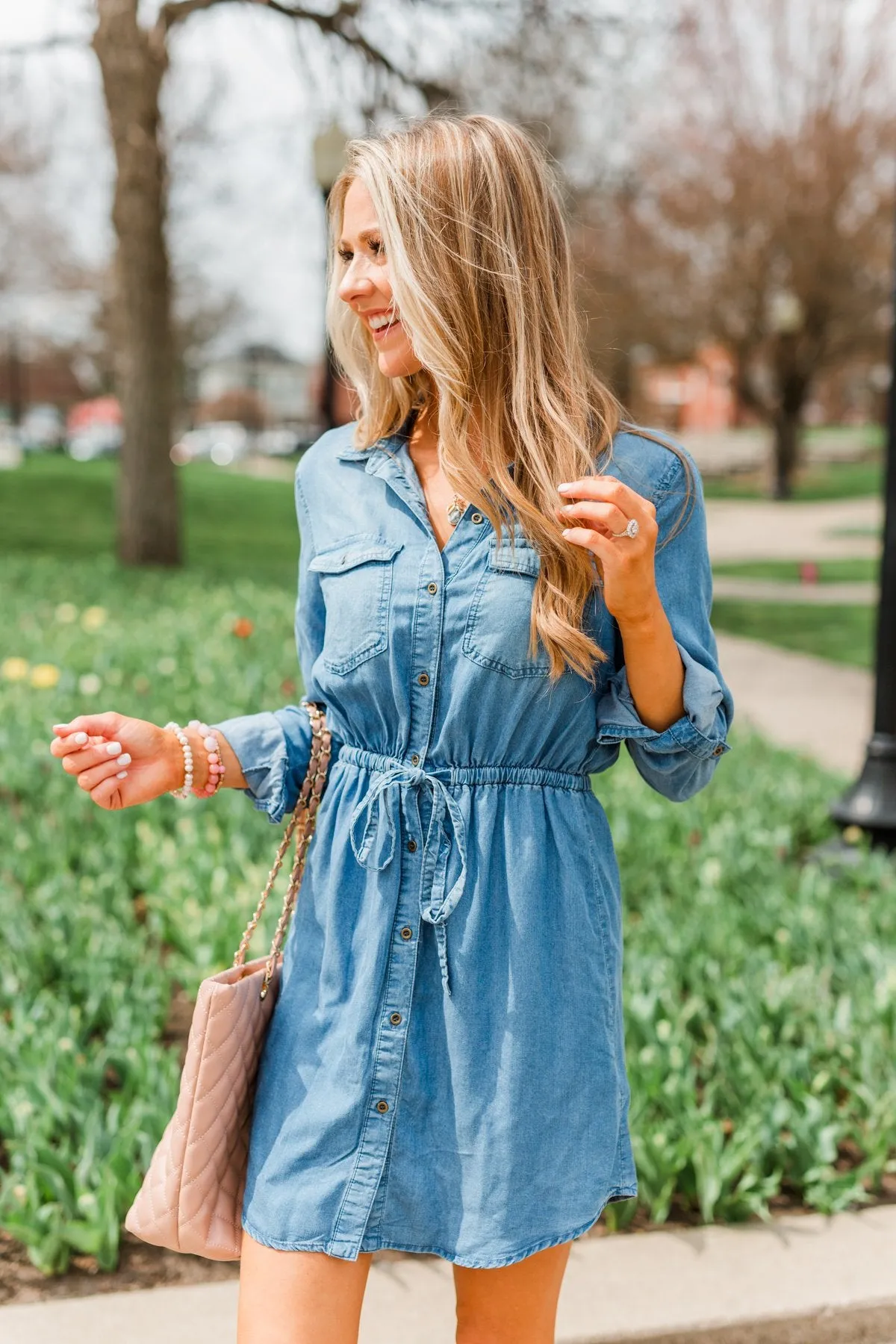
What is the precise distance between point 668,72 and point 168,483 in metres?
17.2

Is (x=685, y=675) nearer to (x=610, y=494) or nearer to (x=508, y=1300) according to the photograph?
(x=610, y=494)

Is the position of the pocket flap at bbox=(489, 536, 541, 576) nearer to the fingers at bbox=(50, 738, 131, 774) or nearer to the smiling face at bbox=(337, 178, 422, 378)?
the smiling face at bbox=(337, 178, 422, 378)

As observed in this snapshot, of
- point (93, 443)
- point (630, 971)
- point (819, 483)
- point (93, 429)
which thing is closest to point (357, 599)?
point (630, 971)

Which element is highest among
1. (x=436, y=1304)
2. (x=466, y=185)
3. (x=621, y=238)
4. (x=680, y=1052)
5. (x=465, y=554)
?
(x=621, y=238)

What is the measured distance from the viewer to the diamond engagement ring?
5.37 feet

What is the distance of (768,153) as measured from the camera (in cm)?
2886

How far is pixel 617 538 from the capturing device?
5.44ft

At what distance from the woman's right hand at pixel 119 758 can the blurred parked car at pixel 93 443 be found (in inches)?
1883

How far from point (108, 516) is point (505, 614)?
2023 centimetres

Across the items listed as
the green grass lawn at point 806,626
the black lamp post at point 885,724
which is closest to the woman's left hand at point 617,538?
the black lamp post at point 885,724

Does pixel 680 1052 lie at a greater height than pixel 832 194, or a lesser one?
lesser

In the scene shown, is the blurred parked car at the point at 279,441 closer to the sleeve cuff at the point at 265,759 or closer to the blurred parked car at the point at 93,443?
the blurred parked car at the point at 93,443

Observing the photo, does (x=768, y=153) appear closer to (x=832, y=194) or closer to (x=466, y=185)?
(x=832, y=194)

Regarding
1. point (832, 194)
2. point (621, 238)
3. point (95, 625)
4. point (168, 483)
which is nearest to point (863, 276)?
point (832, 194)
